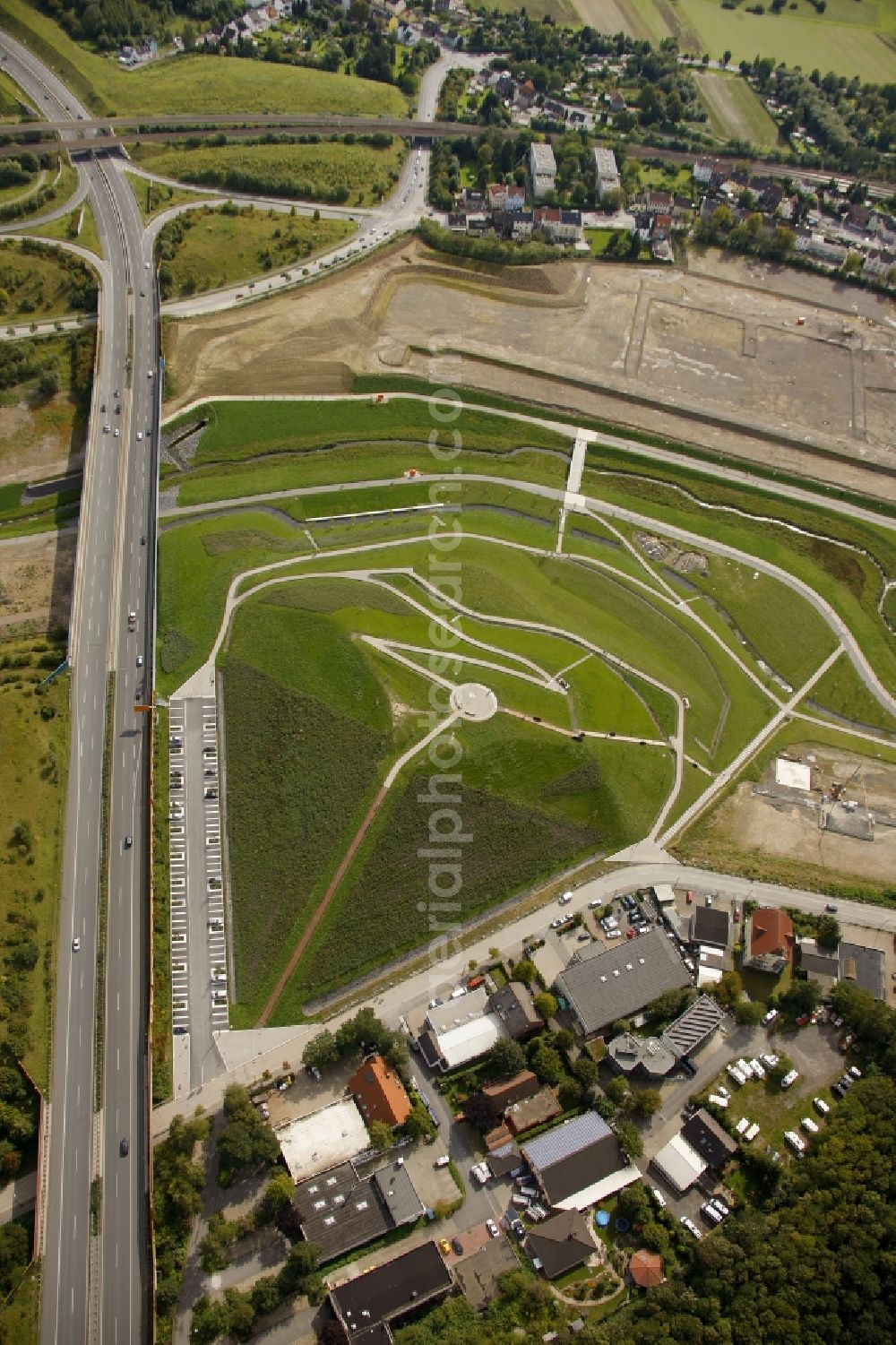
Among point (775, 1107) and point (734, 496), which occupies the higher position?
point (734, 496)

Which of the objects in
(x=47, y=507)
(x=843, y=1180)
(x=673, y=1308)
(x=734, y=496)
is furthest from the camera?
(x=734, y=496)

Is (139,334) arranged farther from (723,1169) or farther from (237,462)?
(723,1169)

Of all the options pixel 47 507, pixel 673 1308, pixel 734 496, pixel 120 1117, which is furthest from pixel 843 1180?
pixel 47 507

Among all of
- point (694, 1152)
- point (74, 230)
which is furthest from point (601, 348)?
point (694, 1152)

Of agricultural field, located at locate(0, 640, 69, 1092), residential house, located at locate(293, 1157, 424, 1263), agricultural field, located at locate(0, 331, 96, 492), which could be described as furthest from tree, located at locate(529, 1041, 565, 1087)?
agricultural field, located at locate(0, 331, 96, 492)

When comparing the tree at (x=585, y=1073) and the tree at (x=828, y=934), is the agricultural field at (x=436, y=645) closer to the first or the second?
the tree at (x=585, y=1073)

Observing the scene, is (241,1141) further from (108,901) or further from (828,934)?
(828,934)

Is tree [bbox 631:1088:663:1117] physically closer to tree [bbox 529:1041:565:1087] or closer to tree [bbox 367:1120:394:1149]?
tree [bbox 529:1041:565:1087]
